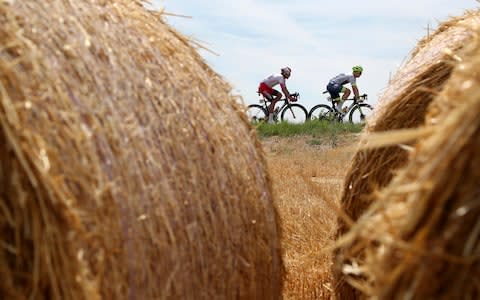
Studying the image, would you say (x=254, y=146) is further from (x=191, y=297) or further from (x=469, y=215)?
(x=469, y=215)

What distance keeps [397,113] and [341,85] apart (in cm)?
1707

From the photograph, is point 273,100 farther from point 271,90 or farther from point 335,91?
point 335,91

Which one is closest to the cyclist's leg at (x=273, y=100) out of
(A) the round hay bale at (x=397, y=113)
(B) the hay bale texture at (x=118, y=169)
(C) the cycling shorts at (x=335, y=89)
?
(C) the cycling shorts at (x=335, y=89)

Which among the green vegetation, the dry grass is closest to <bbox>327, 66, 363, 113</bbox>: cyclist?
the green vegetation

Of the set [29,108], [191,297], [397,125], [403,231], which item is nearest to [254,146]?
[397,125]

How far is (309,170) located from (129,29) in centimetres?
872

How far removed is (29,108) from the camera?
243 centimetres

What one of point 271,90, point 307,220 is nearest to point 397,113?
point 307,220

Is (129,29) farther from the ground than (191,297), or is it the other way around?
(129,29)

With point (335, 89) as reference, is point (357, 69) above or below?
above

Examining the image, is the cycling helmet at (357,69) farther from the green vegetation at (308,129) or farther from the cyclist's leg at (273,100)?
the green vegetation at (308,129)

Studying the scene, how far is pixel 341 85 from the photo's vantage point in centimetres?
2095

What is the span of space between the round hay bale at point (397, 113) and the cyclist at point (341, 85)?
16.3 meters

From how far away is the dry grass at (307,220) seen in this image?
468cm
